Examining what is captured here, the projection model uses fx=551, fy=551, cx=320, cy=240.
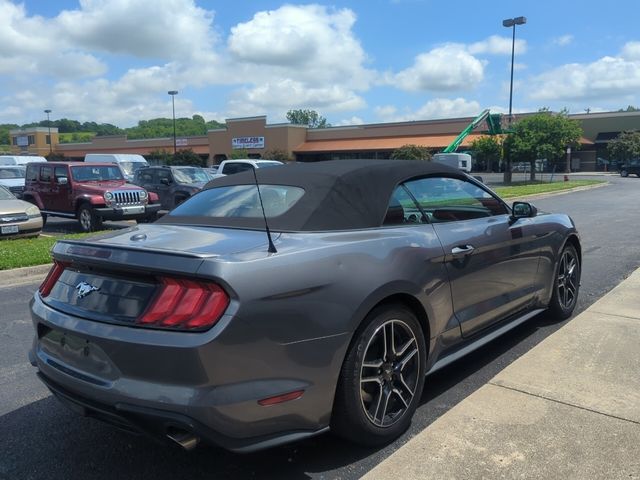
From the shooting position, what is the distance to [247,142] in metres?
64.1

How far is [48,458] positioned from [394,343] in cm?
202

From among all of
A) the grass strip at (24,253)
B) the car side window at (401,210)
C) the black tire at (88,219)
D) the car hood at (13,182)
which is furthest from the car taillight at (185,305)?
the car hood at (13,182)

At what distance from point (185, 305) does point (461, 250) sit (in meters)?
1.98

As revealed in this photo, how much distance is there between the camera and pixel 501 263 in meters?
4.16

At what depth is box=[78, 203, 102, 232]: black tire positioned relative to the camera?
538 inches

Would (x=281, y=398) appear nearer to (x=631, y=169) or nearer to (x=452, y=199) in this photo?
(x=452, y=199)

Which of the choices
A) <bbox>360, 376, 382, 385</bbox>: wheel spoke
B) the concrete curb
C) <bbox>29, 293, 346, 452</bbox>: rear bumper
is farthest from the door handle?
the concrete curb

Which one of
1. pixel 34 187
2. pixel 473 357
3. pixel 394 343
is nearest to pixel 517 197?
pixel 34 187

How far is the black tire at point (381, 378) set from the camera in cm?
285

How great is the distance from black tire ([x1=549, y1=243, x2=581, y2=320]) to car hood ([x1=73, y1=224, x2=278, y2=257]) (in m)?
3.38

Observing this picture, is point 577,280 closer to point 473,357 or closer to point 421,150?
point 473,357

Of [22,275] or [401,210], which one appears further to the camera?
[22,275]

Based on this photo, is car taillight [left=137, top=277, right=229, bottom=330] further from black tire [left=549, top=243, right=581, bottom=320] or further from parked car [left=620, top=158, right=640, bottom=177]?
parked car [left=620, top=158, right=640, bottom=177]

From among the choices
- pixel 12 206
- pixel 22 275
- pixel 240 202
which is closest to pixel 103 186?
A: pixel 12 206
